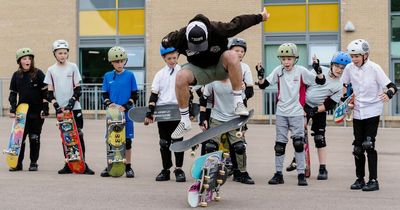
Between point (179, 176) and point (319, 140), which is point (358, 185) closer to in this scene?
point (319, 140)

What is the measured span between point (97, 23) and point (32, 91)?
658 inches

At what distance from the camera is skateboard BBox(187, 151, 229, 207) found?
303 inches

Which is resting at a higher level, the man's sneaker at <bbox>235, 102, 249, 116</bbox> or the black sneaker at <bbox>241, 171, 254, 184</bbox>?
the man's sneaker at <bbox>235, 102, 249, 116</bbox>

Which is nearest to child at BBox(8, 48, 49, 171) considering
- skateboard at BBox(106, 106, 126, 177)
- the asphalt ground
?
the asphalt ground

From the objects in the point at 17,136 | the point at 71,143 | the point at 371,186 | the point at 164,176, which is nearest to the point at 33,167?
the point at 17,136

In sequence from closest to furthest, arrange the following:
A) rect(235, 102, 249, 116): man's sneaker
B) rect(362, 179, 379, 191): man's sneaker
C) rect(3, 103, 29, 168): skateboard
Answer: rect(235, 102, 249, 116): man's sneaker
rect(362, 179, 379, 191): man's sneaker
rect(3, 103, 29, 168): skateboard

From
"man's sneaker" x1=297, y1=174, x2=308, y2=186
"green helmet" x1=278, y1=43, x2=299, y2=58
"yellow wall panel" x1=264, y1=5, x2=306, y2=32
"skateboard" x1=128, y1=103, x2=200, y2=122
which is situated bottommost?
"man's sneaker" x1=297, y1=174, x2=308, y2=186

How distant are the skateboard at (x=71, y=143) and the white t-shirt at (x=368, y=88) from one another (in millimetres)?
4195

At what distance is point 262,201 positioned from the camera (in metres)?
8.08

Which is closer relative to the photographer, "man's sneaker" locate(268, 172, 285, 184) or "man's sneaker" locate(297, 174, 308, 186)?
"man's sneaker" locate(297, 174, 308, 186)

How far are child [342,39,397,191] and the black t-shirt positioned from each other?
4.84 metres

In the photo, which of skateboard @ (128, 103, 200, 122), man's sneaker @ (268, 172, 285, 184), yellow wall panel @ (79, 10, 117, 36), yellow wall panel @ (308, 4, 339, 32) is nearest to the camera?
man's sneaker @ (268, 172, 285, 184)

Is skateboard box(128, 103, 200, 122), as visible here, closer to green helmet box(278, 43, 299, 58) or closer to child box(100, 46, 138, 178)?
child box(100, 46, 138, 178)

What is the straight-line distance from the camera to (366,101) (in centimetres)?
885
